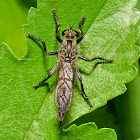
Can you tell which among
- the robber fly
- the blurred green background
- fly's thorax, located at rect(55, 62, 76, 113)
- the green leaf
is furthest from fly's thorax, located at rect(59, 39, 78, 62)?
the green leaf

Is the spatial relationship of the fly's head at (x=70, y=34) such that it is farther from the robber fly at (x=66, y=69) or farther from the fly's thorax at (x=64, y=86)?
the fly's thorax at (x=64, y=86)

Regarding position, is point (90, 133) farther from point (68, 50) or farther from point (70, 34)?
point (70, 34)

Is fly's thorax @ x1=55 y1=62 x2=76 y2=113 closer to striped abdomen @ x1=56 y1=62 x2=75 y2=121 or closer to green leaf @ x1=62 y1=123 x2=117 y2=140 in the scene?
striped abdomen @ x1=56 y1=62 x2=75 y2=121

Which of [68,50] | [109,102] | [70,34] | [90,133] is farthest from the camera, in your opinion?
Result: [68,50]

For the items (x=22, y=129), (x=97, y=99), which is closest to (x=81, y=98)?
(x=97, y=99)

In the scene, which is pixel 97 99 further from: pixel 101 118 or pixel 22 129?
pixel 22 129

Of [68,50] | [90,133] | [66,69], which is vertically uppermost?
[68,50]

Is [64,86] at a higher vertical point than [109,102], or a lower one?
higher

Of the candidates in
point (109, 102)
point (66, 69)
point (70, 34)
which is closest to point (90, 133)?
point (109, 102)
